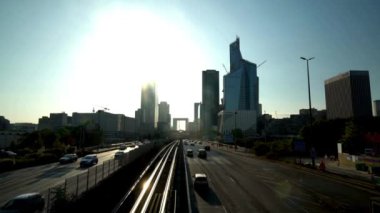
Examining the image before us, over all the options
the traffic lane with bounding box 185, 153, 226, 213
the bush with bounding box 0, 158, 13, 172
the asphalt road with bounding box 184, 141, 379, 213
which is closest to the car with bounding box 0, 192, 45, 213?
the traffic lane with bounding box 185, 153, 226, 213

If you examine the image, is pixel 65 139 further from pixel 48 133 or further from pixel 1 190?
pixel 1 190

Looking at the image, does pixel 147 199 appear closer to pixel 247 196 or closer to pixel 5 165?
pixel 247 196

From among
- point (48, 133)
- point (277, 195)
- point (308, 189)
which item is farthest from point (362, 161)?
point (48, 133)

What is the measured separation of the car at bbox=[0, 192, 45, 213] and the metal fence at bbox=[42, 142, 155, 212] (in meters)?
0.56

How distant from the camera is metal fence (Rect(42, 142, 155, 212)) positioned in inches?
691

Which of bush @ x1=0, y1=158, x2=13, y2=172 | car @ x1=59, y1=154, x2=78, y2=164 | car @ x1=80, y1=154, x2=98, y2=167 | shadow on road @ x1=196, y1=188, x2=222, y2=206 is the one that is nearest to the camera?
shadow on road @ x1=196, y1=188, x2=222, y2=206

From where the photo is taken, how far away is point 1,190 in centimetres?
2930

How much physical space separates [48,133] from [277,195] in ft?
244

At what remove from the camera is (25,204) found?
749 inches

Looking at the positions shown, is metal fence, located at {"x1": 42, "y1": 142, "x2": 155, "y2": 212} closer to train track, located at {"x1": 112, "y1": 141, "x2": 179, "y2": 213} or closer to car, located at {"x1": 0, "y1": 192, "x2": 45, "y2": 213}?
car, located at {"x1": 0, "y1": 192, "x2": 45, "y2": 213}

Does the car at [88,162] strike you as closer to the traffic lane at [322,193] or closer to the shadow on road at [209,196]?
the shadow on road at [209,196]

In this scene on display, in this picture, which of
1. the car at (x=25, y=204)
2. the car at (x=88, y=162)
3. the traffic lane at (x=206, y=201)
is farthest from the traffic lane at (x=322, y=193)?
the car at (x=88, y=162)

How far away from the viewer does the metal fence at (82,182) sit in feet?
57.6

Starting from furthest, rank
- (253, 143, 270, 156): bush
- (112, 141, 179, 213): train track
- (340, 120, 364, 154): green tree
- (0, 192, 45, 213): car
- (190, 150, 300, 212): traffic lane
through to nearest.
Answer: (253, 143, 270, 156): bush < (340, 120, 364, 154): green tree < (112, 141, 179, 213): train track < (190, 150, 300, 212): traffic lane < (0, 192, 45, 213): car
